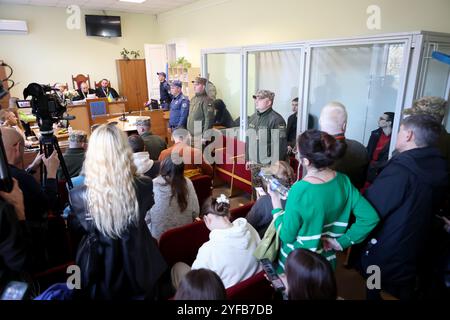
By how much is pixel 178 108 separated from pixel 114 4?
13.1 feet

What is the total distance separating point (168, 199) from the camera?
2.08m

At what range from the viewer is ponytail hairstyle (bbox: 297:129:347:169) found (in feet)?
4.27

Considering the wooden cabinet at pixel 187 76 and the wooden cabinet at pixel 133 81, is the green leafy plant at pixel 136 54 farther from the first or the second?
the wooden cabinet at pixel 187 76

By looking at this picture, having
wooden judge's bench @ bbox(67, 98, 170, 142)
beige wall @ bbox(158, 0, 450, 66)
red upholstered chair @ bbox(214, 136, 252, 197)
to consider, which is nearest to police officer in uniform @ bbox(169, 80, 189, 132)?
red upholstered chair @ bbox(214, 136, 252, 197)

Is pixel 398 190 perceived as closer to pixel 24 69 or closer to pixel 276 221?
pixel 276 221

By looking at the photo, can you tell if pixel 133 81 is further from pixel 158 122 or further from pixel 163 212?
pixel 163 212

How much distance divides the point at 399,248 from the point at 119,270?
4.56 feet

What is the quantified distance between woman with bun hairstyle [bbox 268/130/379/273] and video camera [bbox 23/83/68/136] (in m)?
1.59

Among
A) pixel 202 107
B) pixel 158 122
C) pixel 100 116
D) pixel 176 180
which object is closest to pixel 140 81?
pixel 100 116

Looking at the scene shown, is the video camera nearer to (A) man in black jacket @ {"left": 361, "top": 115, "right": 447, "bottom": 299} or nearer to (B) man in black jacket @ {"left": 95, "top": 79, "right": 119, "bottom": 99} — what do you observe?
(A) man in black jacket @ {"left": 361, "top": 115, "right": 447, "bottom": 299}

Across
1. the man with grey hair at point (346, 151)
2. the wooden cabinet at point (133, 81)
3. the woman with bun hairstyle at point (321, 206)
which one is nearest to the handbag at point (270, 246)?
the woman with bun hairstyle at point (321, 206)

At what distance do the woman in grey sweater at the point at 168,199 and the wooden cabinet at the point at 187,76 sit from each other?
4.85m

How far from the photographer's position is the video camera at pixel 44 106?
192 centimetres

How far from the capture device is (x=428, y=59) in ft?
7.93
